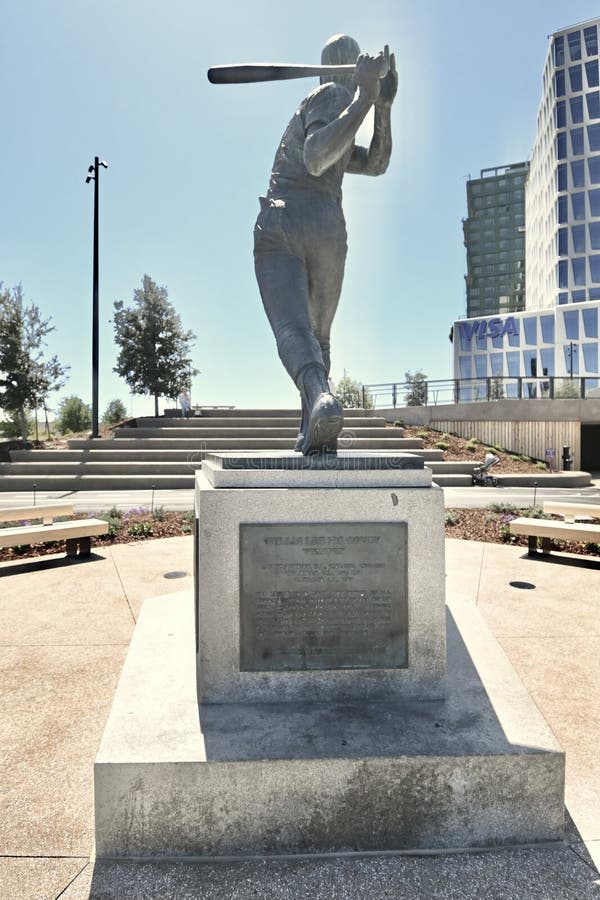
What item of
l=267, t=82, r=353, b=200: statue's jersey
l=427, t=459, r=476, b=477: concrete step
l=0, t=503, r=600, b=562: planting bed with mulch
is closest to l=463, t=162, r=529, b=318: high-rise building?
l=427, t=459, r=476, b=477: concrete step

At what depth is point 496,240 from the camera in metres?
126

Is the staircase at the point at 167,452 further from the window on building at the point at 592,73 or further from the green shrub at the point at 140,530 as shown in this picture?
the window on building at the point at 592,73

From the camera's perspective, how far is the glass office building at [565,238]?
49.5 m

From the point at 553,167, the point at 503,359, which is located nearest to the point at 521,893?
the point at 503,359

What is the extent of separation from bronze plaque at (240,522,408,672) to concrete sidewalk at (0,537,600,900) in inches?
31.6

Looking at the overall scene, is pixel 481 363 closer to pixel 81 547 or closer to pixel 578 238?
pixel 578 238

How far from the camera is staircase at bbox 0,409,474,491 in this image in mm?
16125

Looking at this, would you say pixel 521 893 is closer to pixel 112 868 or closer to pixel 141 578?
pixel 112 868

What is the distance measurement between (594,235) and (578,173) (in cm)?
604

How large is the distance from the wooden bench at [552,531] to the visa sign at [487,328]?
51776 mm

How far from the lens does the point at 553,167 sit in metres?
53.6

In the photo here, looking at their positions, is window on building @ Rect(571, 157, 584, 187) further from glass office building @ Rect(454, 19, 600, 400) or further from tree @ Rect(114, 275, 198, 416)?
tree @ Rect(114, 275, 198, 416)

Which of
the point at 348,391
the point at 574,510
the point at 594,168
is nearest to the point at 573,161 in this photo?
the point at 594,168

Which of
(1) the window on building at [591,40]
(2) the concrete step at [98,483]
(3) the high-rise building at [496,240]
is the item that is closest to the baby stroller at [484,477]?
(2) the concrete step at [98,483]
